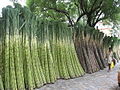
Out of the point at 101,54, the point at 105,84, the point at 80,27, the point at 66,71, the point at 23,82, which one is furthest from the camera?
the point at 101,54

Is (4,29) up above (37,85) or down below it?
above

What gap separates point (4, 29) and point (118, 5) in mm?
8658

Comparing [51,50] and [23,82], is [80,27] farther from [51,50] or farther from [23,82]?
[23,82]

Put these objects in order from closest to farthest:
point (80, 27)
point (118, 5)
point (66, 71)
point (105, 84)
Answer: point (105, 84), point (66, 71), point (80, 27), point (118, 5)

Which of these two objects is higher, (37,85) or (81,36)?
(81,36)

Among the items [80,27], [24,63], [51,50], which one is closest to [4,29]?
[24,63]

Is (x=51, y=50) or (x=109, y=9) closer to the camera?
(x=51, y=50)

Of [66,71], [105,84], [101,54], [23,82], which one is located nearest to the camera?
[23,82]

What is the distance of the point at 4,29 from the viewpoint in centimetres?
594

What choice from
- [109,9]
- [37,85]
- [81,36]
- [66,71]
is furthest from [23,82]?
[109,9]

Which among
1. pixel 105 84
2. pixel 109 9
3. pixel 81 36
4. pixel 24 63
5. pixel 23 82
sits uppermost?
pixel 109 9

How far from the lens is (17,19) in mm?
6227

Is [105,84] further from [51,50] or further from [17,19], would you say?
[17,19]

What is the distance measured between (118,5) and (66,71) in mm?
6675
